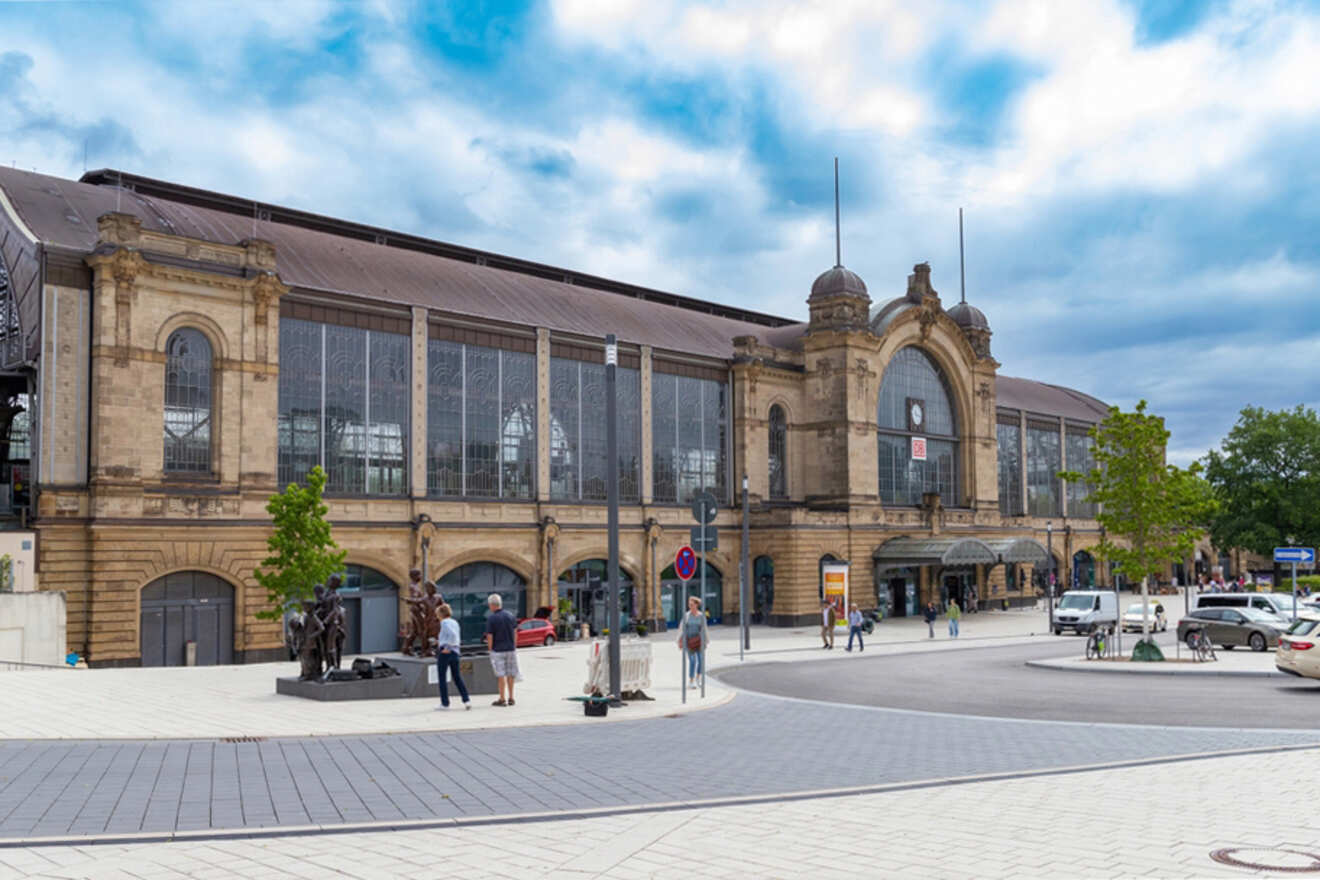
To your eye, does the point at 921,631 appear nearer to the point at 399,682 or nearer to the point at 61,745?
the point at 399,682

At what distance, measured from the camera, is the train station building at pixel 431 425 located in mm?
34469

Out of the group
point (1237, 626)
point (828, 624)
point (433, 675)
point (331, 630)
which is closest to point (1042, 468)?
point (1237, 626)

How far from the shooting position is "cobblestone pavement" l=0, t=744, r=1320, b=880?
8.04m

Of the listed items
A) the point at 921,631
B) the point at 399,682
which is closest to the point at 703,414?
the point at 921,631

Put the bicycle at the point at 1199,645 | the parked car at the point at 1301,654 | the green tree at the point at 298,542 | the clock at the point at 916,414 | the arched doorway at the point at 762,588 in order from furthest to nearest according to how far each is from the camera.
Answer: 1. the clock at the point at 916,414
2. the arched doorway at the point at 762,588
3. the green tree at the point at 298,542
4. the bicycle at the point at 1199,645
5. the parked car at the point at 1301,654

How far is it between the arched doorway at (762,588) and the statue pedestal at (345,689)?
3632 centimetres

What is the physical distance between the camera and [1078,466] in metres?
83.6

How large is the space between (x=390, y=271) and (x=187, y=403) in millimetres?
12483

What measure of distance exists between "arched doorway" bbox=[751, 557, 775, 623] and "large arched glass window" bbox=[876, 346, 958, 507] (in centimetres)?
871

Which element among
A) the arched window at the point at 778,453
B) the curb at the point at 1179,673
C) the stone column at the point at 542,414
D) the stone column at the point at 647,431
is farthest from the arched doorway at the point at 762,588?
the curb at the point at 1179,673

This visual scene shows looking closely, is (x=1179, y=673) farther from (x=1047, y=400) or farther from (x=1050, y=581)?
(x=1047, y=400)

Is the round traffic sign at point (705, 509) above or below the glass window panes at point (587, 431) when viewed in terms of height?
below

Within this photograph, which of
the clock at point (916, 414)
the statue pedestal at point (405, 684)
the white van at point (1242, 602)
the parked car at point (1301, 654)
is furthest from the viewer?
the clock at point (916, 414)

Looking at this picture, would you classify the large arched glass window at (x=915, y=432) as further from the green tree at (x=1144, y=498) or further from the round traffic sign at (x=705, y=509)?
the round traffic sign at (x=705, y=509)
